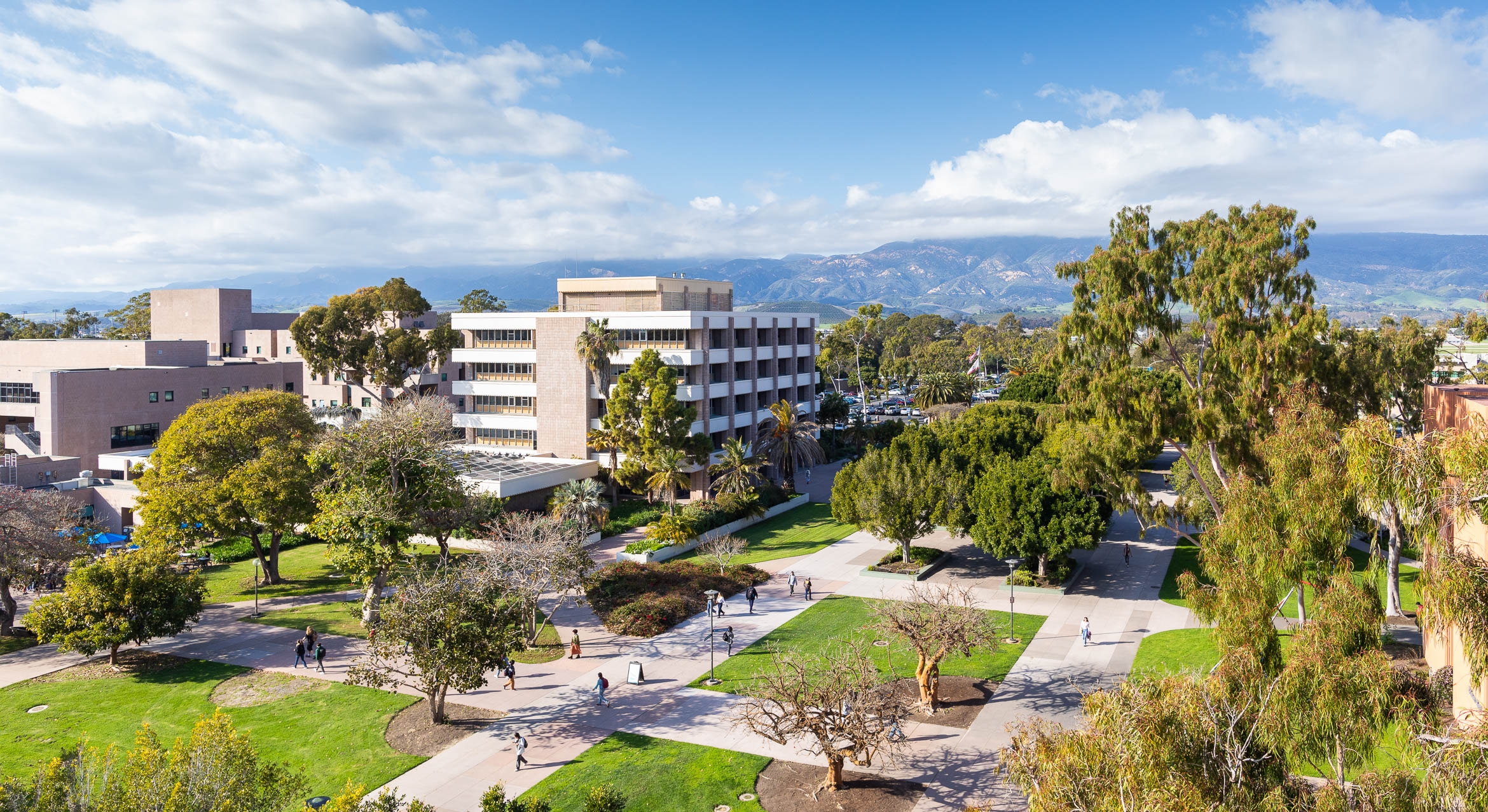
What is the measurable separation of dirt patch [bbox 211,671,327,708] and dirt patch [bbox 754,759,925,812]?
1721cm

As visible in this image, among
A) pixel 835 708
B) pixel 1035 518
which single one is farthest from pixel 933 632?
pixel 1035 518

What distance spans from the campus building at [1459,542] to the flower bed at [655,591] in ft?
87.9

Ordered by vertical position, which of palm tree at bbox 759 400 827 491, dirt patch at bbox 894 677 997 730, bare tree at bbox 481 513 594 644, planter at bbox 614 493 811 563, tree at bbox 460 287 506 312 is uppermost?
tree at bbox 460 287 506 312

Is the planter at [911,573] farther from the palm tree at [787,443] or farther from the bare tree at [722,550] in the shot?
the palm tree at [787,443]

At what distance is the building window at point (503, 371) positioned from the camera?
66.6 meters

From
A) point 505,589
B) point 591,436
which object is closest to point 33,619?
point 505,589

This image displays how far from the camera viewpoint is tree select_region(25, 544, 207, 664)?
101ft

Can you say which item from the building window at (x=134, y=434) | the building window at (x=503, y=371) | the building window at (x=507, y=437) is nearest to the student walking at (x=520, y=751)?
the building window at (x=507, y=437)

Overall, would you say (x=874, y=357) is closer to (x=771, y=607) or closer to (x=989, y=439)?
(x=989, y=439)

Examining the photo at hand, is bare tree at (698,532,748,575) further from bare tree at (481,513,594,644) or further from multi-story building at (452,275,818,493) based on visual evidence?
multi-story building at (452,275,818,493)

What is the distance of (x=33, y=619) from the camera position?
30.8 meters

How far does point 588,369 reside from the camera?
62906 mm

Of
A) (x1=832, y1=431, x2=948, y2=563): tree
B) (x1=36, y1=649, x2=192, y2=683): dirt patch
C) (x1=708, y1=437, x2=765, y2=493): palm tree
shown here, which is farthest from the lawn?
(x1=36, y1=649, x2=192, y2=683): dirt patch

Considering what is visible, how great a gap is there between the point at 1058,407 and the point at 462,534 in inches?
1169
